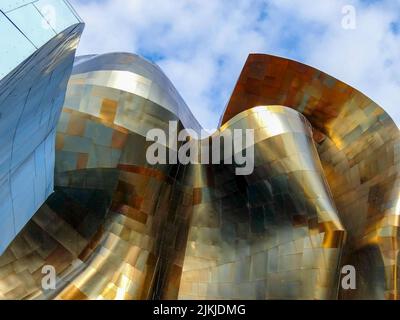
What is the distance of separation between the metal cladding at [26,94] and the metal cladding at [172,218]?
8.02 ft

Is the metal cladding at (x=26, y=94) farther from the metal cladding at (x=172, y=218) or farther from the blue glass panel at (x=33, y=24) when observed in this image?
the metal cladding at (x=172, y=218)

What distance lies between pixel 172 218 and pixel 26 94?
274 inches

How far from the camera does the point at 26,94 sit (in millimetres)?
5285

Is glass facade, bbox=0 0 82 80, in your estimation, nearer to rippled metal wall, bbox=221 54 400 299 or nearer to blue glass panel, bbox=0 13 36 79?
blue glass panel, bbox=0 13 36 79

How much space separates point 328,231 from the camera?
9883 mm

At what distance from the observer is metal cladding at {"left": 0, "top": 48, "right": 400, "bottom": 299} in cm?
1018

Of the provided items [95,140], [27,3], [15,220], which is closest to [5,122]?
[27,3]

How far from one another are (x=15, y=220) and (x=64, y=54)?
2.84 metres

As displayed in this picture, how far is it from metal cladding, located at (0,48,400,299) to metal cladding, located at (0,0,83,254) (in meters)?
2.45

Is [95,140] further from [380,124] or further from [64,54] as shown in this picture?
[380,124]

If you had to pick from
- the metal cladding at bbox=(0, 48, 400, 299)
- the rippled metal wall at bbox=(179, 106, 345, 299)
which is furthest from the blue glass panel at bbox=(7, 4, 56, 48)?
the rippled metal wall at bbox=(179, 106, 345, 299)

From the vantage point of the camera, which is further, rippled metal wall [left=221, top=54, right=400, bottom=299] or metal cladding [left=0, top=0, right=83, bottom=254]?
rippled metal wall [left=221, top=54, right=400, bottom=299]

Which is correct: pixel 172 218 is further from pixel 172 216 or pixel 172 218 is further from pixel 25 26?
pixel 25 26

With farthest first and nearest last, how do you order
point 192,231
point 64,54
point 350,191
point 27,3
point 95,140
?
point 350,191 → point 192,231 → point 95,140 → point 64,54 → point 27,3
